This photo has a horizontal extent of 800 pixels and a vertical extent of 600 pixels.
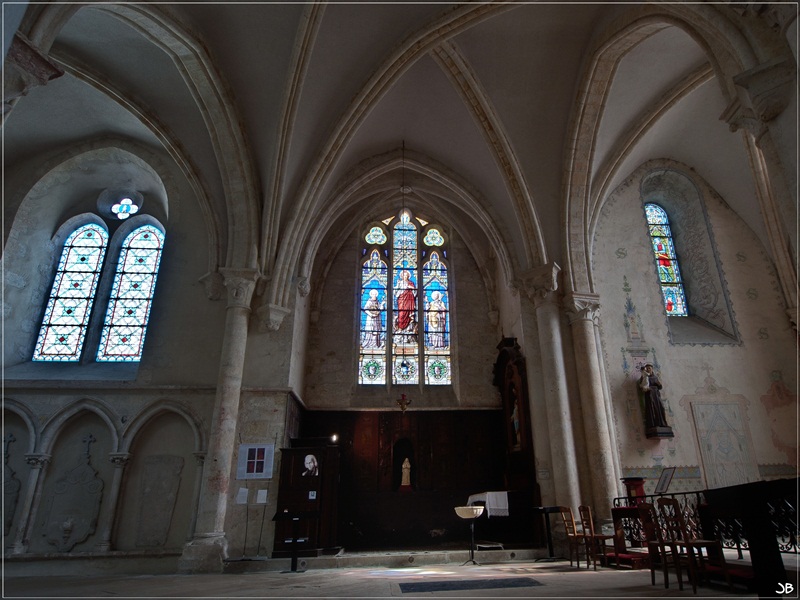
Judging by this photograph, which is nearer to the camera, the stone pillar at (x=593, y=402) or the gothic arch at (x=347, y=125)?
the gothic arch at (x=347, y=125)

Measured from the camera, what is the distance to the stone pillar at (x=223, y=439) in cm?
886

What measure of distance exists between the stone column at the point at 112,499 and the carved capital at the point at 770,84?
11932 mm

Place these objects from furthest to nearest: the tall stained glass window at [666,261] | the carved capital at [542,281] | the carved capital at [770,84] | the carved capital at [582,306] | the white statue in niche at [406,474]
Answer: the tall stained glass window at [666,261], the white statue in niche at [406,474], the carved capital at [542,281], the carved capital at [582,306], the carved capital at [770,84]

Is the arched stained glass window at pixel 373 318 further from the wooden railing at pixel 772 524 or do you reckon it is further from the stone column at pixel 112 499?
the wooden railing at pixel 772 524

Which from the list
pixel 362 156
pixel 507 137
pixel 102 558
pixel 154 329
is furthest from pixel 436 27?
pixel 102 558

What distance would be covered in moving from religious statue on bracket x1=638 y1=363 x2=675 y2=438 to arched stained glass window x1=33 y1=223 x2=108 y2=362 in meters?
13.1

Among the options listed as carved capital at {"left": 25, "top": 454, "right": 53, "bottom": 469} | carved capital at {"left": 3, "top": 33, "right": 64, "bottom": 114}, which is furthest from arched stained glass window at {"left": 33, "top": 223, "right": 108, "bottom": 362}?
carved capital at {"left": 3, "top": 33, "right": 64, "bottom": 114}

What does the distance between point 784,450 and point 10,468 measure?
658 inches

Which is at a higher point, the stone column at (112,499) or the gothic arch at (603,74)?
the gothic arch at (603,74)

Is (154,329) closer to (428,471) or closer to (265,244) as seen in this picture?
(265,244)

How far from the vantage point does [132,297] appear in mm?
12664

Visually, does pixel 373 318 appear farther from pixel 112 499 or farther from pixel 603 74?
pixel 603 74

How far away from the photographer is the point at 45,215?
12680mm

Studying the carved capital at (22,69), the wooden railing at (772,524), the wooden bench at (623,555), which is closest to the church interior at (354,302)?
the wooden railing at (772,524)
